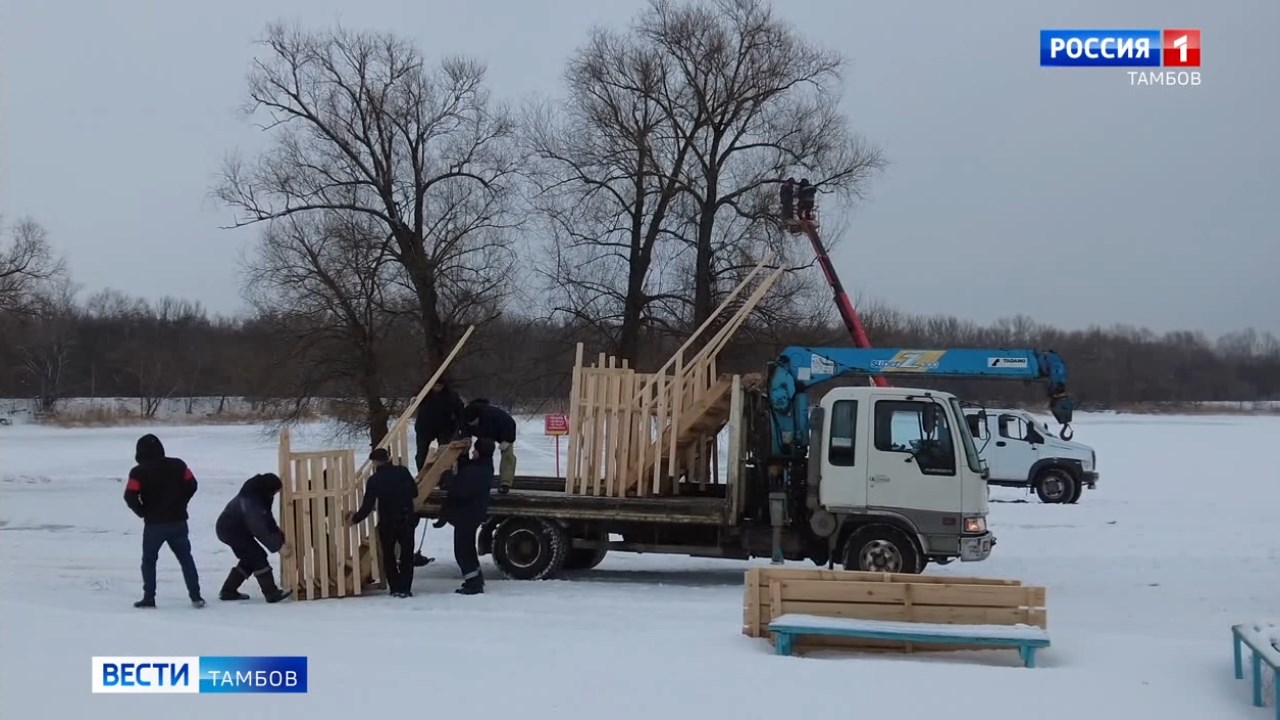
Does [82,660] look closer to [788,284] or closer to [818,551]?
[818,551]

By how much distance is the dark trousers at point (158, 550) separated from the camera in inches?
Answer: 419

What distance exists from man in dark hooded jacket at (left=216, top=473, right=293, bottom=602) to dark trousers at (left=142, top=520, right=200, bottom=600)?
0.37 m

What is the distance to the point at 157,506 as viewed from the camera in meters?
10.8

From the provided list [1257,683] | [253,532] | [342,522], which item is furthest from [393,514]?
[1257,683]

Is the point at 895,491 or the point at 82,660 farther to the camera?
the point at 895,491

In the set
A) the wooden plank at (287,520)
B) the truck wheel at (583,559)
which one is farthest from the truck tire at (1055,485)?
the wooden plank at (287,520)

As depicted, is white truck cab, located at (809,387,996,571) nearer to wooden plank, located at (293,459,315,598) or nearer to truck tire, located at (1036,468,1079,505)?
wooden plank, located at (293,459,315,598)

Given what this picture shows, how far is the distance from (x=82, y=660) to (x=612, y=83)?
17.5 m

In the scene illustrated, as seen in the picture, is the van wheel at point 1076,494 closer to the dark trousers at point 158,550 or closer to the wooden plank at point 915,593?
the wooden plank at point 915,593

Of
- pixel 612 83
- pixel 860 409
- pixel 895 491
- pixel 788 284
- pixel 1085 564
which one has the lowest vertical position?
pixel 1085 564

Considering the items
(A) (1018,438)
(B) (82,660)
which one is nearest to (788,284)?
(A) (1018,438)

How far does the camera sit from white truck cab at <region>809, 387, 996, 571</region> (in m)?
12.2

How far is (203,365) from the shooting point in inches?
2712

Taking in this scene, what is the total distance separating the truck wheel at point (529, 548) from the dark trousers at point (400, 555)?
174 centimetres
